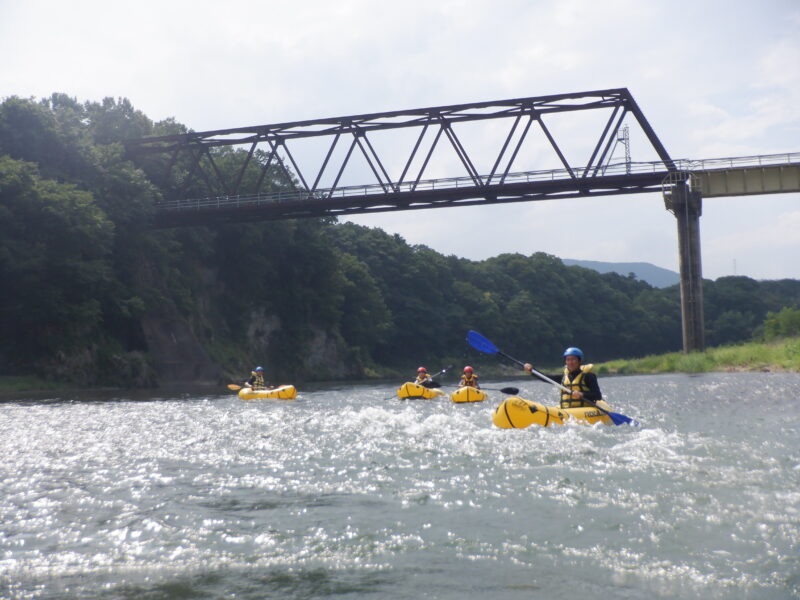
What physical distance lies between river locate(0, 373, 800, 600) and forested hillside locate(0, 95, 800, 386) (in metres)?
24.4

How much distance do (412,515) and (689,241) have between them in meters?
35.0

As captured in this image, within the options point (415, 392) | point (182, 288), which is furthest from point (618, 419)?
point (182, 288)

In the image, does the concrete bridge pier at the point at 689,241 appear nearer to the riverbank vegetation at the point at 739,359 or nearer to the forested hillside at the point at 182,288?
the riverbank vegetation at the point at 739,359

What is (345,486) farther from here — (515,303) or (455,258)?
(455,258)

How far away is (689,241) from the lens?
3969 centimetres

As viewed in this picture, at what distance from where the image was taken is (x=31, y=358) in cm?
3822

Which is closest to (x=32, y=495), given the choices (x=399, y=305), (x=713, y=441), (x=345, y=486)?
(x=345, y=486)

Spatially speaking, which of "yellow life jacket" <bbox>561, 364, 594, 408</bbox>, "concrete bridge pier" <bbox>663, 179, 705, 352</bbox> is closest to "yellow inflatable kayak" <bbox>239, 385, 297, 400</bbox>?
"yellow life jacket" <bbox>561, 364, 594, 408</bbox>

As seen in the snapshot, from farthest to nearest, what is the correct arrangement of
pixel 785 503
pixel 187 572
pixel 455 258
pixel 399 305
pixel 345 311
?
pixel 455 258 < pixel 399 305 < pixel 345 311 < pixel 785 503 < pixel 187 572

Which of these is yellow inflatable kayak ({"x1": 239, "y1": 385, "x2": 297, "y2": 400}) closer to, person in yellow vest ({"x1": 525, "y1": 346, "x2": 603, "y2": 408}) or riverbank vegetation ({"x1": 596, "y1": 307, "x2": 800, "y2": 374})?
person in yellow vest ({"x1": 525, "y1": 346, "x2": 603, "y2": 408})

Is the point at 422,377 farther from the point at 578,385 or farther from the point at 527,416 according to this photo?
the point at 527,416

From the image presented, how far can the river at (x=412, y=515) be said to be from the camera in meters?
6.13

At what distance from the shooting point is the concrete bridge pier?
3900cm

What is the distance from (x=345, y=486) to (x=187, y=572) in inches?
137
